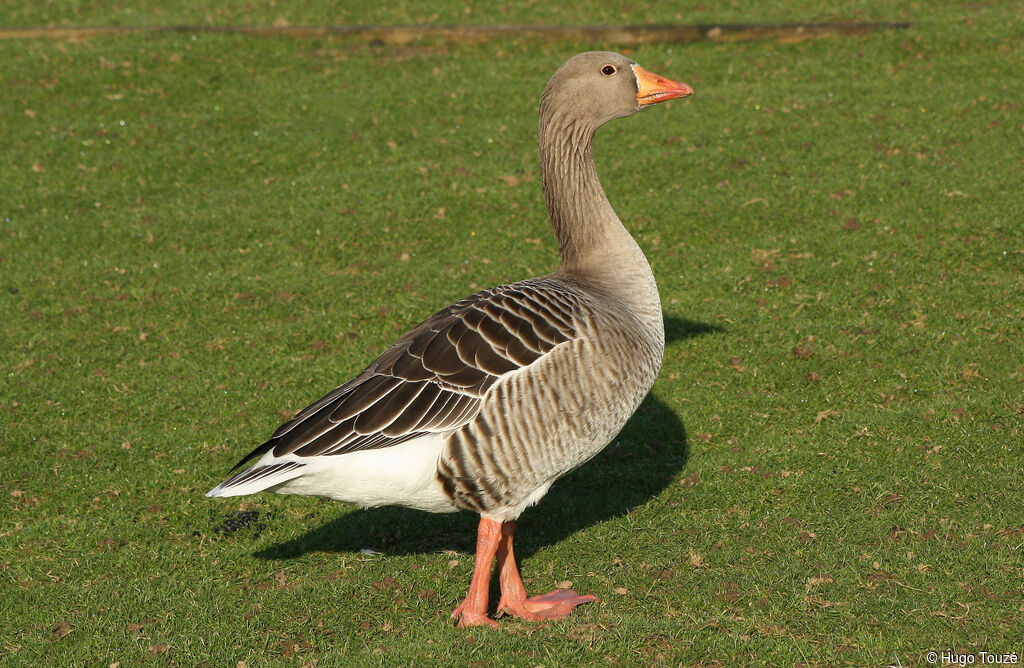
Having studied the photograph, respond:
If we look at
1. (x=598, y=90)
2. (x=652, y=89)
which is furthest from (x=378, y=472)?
(x=652, y=89)

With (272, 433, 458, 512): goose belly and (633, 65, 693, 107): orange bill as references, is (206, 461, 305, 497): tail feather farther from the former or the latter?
(633, 65, 693, 107): orange bill

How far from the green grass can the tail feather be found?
1080 mm

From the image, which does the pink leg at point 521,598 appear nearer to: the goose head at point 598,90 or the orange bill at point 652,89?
the goose head at point 598,90

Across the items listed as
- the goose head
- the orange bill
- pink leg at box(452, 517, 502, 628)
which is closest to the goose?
pink leg at box(452, 517, 502, 628)

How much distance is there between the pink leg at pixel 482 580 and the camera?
20.0ft

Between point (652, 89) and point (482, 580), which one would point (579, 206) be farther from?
point (482, 580)

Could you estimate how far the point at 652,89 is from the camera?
698 cm

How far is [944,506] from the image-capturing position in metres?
7.02

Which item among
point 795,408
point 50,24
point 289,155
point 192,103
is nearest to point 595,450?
point 795,408

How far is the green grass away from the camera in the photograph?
6246 mm

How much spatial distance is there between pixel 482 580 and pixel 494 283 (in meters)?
5.53

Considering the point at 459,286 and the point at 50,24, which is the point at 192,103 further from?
the point at 459,286

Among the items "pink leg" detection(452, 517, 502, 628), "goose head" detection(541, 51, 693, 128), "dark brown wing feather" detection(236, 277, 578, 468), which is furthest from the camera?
"goose head" detection(541, 51, 693, 128)

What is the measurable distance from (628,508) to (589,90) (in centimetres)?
320
